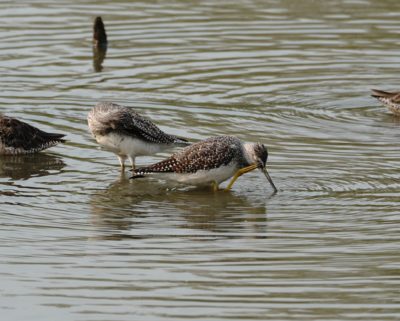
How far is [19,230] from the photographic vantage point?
37.4 feet

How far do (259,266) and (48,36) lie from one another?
11988mm

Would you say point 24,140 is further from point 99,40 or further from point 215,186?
point 99,40

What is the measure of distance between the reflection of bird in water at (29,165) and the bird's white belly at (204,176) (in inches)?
64.1

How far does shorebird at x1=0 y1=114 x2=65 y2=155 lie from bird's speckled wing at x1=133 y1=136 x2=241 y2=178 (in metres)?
2.07

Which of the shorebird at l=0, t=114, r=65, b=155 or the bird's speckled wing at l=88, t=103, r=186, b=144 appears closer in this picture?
the bird's speckled wing at l=88, t=103, r=186, b=144

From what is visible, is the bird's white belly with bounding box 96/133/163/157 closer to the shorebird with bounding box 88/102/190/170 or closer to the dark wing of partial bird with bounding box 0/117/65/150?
the shorebird with bounding box 88/102/190/170

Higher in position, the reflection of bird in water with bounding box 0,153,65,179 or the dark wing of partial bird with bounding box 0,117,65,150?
the dark wing of partial bird with bounding box 0,117,65,150

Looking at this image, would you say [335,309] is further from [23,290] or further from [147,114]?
[147,114]

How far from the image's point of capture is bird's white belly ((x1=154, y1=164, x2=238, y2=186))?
13273mm

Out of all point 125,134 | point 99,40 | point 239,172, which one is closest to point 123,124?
point 125,134

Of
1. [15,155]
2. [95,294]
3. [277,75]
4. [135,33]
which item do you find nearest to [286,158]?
[15,155]

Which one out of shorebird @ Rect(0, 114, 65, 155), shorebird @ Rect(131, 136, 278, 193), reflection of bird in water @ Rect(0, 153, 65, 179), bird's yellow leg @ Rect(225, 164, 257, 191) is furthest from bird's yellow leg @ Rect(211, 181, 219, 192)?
shorebird @ Rect(0, 114, 65, 155)

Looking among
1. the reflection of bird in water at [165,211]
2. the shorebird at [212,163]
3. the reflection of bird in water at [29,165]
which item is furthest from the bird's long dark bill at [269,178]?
the reflection of bird in water at [29,165]

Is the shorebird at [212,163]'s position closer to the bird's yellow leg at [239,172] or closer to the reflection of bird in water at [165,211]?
the bird's yellow leg at [239,172]
